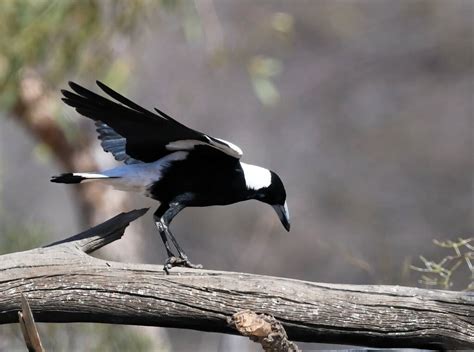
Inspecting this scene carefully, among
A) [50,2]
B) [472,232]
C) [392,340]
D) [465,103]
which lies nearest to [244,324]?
[392,340]

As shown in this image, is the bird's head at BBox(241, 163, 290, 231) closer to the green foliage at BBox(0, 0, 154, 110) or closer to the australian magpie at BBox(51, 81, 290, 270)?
the australian magpie at BBox(51, 81, 290, 270)

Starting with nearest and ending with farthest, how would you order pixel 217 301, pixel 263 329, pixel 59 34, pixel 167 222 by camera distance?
pixel 263 329 → pixel 217 301 → pixel 167 222 → pixel 59 34

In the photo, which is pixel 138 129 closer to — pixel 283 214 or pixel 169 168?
pixel 169 168

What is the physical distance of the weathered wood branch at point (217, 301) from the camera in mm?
1955

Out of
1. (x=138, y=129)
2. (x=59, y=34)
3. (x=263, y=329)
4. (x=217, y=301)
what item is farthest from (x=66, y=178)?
(x=59, y=34)

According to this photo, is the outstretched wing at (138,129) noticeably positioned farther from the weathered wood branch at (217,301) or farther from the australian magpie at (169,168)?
the weathered wood branch at (217,301)

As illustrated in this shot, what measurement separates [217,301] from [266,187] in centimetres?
63

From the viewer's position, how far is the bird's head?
2473mm

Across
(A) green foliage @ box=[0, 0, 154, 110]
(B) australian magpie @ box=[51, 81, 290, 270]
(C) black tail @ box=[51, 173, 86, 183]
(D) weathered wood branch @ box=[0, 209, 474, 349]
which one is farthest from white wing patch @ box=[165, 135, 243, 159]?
(A) green foliage @ box=[0, 0, 154, 110]

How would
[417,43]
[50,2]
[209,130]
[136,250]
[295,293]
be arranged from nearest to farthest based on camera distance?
[295,293]
[50,2]
[136,250]
[209,130]
[417,43]

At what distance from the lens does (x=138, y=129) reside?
2.20 meters

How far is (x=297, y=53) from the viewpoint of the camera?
8.23 metres

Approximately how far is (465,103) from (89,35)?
180 inches

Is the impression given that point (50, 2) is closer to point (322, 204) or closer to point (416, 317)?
point (416, 317)
